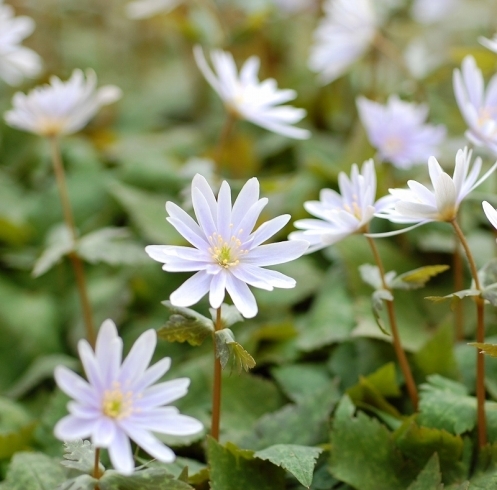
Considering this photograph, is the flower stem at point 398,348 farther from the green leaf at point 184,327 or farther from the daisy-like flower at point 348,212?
the green leaf at point 184,327

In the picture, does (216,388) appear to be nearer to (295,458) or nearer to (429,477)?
(295,458)

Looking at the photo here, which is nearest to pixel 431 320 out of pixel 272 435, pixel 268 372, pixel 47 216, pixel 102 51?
pixel 268 372

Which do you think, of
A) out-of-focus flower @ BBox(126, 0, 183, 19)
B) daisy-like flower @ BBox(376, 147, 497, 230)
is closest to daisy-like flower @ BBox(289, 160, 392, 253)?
daisy-like flower @ BBox(376, 147, 497, 230)

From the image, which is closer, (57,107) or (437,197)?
(437,197)

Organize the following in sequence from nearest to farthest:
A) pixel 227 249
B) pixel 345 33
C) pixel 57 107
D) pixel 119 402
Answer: pixel 119 402 < pixel 227 249 < pixel 57 107 < pixel 345 33

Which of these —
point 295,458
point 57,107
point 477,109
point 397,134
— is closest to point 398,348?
point 295,458

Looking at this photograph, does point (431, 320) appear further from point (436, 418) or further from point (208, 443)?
point (208, 443)
